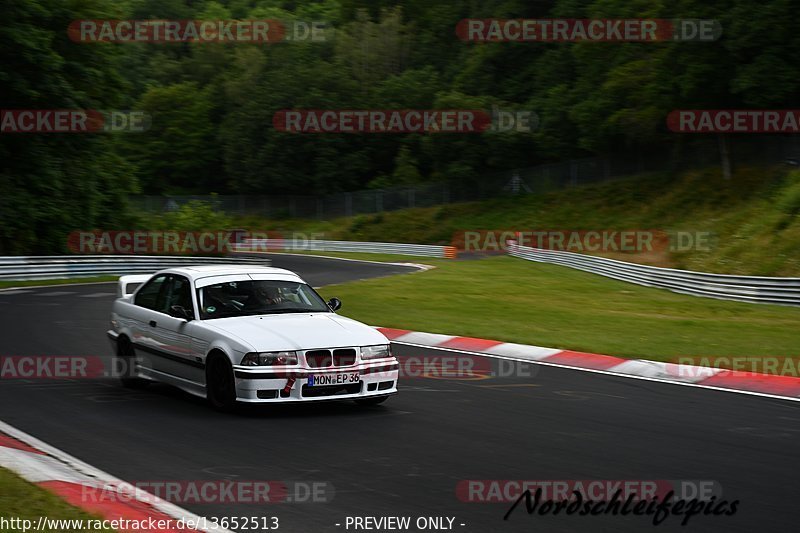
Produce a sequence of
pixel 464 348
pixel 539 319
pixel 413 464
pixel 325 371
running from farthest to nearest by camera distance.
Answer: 1. pixel 539 319
2. pixel 464 348
3. pixel 325 371
4. pixel 413 464

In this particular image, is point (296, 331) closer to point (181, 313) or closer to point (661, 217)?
point (181, 313)

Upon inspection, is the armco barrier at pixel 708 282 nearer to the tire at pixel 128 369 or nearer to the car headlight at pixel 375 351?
the car headlight at pixel 375 351

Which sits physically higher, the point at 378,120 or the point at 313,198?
the point at 378,120

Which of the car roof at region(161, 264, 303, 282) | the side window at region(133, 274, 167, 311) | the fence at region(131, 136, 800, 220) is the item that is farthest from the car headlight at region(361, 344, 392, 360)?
the fence at region(131, 136, 800, 220)

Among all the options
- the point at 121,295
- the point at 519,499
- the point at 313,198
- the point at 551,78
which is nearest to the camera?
the point at 519,499

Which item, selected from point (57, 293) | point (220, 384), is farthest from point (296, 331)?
point (57, 293)

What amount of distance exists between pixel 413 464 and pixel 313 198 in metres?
75.5

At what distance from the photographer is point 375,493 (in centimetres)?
682

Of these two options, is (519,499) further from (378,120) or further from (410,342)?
(378,120)

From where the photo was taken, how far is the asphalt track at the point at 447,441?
6.49 metres

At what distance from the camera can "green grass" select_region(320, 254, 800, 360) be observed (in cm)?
1661

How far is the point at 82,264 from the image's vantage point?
124ft

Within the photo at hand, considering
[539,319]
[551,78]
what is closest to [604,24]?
[551,78]

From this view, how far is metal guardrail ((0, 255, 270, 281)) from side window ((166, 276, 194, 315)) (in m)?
24.6
